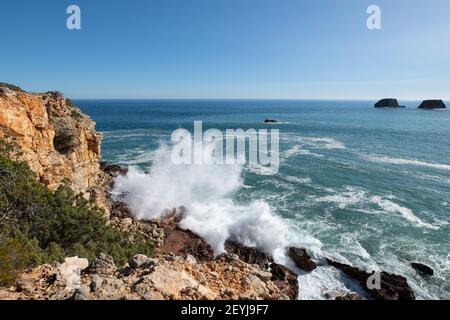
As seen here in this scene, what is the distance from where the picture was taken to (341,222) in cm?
2273

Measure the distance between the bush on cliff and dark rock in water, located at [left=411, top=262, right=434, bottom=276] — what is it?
15.1 meters

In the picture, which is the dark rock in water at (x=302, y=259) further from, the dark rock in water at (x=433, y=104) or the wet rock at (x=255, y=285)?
the dark rock in water at (x=433, y=104)

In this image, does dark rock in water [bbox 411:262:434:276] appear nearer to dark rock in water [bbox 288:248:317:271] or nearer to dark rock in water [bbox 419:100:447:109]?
dark rock in water [bbox 288:248:317:271]

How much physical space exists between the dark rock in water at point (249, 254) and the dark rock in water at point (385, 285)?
14.2 feet

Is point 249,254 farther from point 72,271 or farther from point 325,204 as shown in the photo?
point 72,271

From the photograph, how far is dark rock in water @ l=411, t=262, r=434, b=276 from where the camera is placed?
16.9 metres

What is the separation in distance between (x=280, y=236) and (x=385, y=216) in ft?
30.6

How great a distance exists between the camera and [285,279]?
52.7 ft

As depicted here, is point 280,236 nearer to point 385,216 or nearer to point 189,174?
point 385,216

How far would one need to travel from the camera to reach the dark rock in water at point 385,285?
14.7 meters

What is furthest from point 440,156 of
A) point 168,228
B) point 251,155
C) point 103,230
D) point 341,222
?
point 103,230

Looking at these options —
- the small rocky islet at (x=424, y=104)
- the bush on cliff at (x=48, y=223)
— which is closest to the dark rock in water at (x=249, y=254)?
the bush on cliff at (x=48, y=223)
